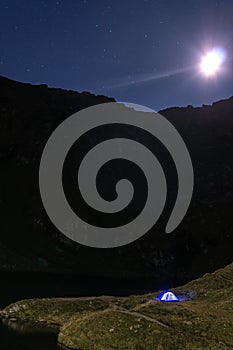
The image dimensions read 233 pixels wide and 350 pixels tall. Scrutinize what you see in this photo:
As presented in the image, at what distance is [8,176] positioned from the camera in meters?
152

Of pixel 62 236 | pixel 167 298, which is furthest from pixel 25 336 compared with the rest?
pixel 62 236

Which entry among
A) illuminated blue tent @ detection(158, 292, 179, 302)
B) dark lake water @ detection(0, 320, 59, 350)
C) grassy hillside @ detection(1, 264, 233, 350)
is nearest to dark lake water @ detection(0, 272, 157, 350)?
dark lake water @ detection(0, 320, 59, 350)

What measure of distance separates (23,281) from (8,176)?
73535 millimetres

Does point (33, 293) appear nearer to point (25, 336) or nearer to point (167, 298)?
point (167, 298)

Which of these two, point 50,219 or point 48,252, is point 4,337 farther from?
point 50,219

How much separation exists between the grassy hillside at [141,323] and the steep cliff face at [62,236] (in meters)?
63.1

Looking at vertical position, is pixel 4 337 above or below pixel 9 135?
below

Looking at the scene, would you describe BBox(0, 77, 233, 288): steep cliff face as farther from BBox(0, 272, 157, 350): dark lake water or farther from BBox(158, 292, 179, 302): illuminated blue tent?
BBox(158, 292, 179, 302): illuminated blue tent

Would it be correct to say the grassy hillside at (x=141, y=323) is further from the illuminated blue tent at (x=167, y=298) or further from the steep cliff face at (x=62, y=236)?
the steep cliff face at (x=62, y=236)

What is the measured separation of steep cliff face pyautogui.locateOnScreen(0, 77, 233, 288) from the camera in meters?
119

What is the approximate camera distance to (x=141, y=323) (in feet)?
116

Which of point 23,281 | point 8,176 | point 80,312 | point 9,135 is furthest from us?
point 9,135

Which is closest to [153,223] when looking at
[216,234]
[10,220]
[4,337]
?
[216,234]

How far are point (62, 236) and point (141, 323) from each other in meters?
98.7
